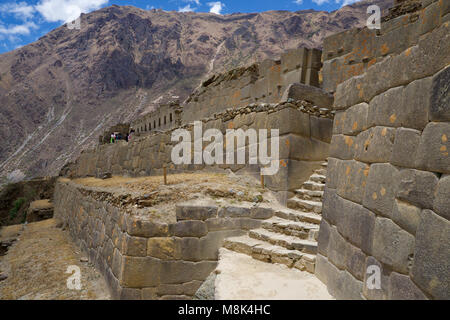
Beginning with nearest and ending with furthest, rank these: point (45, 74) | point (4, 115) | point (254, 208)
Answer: point (254, 208), point (4, 115), point (45, 74)

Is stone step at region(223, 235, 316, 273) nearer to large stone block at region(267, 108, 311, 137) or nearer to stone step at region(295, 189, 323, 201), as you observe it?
stone step at region(295, 189, 323, 201)

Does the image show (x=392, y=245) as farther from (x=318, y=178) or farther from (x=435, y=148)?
(x=318, y=178)

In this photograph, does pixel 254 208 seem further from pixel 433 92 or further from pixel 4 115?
pixel 4 115

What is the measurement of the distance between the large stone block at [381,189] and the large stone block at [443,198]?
1.40 ft

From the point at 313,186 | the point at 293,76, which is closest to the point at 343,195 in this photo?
the point at 313,186

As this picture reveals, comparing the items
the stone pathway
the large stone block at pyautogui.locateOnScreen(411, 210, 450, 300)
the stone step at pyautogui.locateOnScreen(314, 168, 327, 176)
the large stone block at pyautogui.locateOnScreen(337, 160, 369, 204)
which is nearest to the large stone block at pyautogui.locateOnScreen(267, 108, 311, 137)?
the stone step at pyautogui.locateOnScreen(314, 168, 327, 176)

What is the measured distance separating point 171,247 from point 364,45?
7.09 m

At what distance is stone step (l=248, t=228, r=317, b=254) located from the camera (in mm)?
3644

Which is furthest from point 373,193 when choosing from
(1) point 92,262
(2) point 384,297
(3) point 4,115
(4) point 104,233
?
(3) point 4,115

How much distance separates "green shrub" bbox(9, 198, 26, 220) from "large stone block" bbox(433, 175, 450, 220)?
24.2 metres

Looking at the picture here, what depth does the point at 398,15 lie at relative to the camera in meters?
6.55

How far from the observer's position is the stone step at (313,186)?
516 cm

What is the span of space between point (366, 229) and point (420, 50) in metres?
1.48

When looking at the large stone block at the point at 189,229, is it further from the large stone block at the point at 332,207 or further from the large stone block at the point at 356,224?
the large stone block at the point at 356,224
